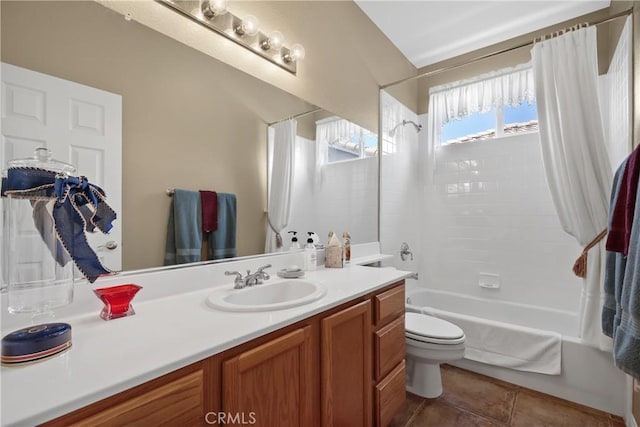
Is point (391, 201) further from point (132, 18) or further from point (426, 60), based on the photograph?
point (132, 18)

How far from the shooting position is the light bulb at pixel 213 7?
1285 millimetres

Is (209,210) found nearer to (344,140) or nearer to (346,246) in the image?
(346,246)

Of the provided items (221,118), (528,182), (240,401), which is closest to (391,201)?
(528,182)

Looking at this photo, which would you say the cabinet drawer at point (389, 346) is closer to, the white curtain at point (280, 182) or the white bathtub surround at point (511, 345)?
the white curtain at point (280, 182)

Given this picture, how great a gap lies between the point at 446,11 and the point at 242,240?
2.41 m

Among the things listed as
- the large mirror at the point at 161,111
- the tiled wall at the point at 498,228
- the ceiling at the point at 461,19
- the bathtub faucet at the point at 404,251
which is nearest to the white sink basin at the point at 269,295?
the large mirror at the point at 161,111

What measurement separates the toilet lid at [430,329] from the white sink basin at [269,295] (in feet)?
2.94

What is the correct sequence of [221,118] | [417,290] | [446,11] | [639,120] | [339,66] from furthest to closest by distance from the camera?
[417,290]
[446,11]
[339,66]
[639,120]
[221,118]

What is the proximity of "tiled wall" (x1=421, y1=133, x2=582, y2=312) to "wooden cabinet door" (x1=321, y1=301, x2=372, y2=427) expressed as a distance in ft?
6.48

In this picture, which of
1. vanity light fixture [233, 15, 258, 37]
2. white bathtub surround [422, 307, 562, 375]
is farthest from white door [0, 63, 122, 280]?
white bathtub surround [422, 307, 562, 375]

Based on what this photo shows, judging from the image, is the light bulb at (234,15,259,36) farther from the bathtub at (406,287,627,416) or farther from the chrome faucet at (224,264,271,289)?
the bathtub at (406,287,627,416)

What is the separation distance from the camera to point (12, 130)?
0.82 meters

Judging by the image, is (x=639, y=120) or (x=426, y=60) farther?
(x=426, y=60)

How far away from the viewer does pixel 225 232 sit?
1375 mm
